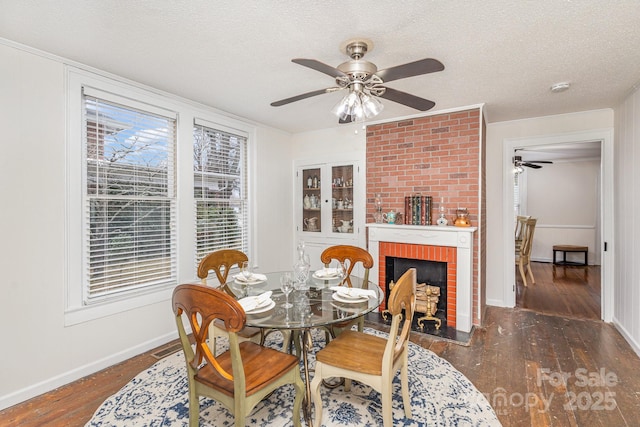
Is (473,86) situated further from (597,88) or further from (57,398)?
(57,398)

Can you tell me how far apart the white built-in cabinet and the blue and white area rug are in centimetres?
225

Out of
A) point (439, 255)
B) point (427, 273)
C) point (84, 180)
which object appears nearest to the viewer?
point (84, 180)

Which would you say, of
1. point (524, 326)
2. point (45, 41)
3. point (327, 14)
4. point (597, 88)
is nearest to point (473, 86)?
point (597, 88)

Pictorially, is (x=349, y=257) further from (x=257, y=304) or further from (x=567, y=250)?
(x=567, y=250)

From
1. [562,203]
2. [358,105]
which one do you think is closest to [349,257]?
[358,105]

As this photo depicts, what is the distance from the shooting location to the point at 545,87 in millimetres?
2895

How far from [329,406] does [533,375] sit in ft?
5.59

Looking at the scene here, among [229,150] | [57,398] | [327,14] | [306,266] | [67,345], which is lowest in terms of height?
[57,398]

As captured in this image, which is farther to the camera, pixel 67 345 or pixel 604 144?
pixel 604 144

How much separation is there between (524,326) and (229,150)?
4078 mm

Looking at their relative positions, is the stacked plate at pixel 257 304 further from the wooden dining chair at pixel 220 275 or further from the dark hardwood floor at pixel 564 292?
the dark hardwood floor at pixel 564 292

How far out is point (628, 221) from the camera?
124 inches

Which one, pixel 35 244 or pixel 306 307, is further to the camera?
pixel 35 244

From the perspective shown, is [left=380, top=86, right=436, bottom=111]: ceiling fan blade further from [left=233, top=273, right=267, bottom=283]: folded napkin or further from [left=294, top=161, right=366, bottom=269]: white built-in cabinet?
[left=294, top=161, right=366, bottom=269]: white built-in cabinet
